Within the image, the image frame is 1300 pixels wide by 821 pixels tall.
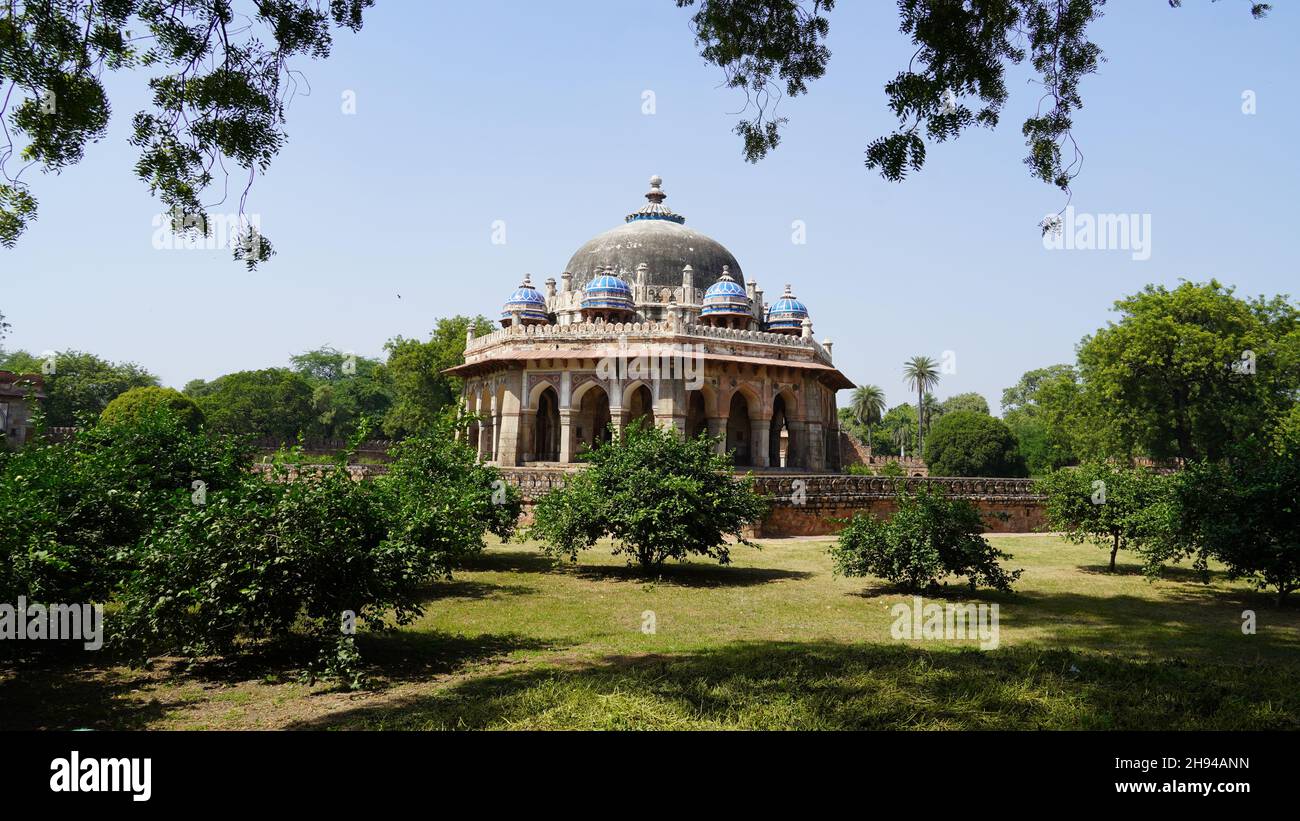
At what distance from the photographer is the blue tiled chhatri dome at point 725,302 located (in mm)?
29672

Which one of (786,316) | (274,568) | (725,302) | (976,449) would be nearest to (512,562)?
(274,568)

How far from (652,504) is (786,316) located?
21265 millimetres

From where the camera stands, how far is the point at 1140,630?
8938mm

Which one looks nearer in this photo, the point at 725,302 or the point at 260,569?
the point at 260,569

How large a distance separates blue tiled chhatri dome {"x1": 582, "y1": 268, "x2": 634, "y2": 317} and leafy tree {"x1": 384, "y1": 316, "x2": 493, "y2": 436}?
1493 centimetres

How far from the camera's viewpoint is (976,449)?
42.2 m

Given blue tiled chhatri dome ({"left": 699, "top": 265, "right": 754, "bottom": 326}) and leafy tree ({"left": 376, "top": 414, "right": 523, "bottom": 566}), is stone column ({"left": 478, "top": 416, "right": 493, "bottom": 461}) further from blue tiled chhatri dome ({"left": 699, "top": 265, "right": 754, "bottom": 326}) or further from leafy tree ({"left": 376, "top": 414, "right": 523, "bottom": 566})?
leafy tree ({"left": 376, "top": 414, "right": 523, "bottom": 566})

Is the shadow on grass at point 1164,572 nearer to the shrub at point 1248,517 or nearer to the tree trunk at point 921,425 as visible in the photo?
the shrub at point 1248,517

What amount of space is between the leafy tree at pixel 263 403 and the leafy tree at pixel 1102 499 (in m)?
44.8

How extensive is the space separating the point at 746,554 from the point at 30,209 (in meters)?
12.3

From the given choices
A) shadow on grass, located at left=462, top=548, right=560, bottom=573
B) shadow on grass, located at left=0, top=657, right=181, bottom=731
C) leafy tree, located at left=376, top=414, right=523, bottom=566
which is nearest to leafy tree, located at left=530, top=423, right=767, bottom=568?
shadow on grass, located at left=462, top=548, right=560, bottom=573

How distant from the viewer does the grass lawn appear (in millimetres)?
4926

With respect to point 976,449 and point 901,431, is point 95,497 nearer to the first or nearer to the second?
point 976,449
